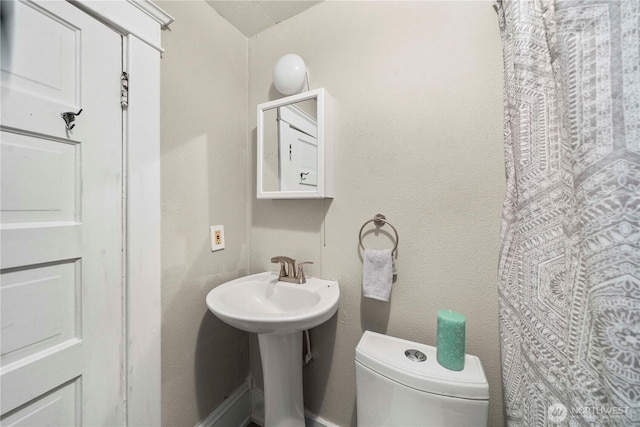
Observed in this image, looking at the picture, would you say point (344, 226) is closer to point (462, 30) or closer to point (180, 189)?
point (180, 189)

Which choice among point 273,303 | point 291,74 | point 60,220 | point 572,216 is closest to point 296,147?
point 291,74

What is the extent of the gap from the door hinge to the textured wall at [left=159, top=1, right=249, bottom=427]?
13 cm

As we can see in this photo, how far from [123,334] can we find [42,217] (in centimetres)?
47

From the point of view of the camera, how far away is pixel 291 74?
112 centimetres

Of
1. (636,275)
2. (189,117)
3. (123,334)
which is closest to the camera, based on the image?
Result: (636,275)

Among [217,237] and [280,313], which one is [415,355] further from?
[217,237]

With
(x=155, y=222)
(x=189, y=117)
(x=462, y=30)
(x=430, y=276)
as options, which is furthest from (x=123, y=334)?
(x=462, y=30)

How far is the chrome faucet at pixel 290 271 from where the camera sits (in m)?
1.10

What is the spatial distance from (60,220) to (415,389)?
1222 millimetres

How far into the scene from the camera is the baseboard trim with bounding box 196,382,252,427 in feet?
3.67

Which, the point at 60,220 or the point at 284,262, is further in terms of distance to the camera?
the point at 284,262

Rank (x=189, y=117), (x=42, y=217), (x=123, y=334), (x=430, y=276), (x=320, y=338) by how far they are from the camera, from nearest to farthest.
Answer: (x=42, y=217) → (x=123, y=334) → (x=430, y=276) → (x=189, y=117) → (x=320, y=338)

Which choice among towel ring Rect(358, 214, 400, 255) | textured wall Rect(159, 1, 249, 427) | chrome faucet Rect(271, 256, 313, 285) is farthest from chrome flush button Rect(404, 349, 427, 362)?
textured wall Rect(159, 1, 249, 427)

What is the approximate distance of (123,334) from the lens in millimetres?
831
